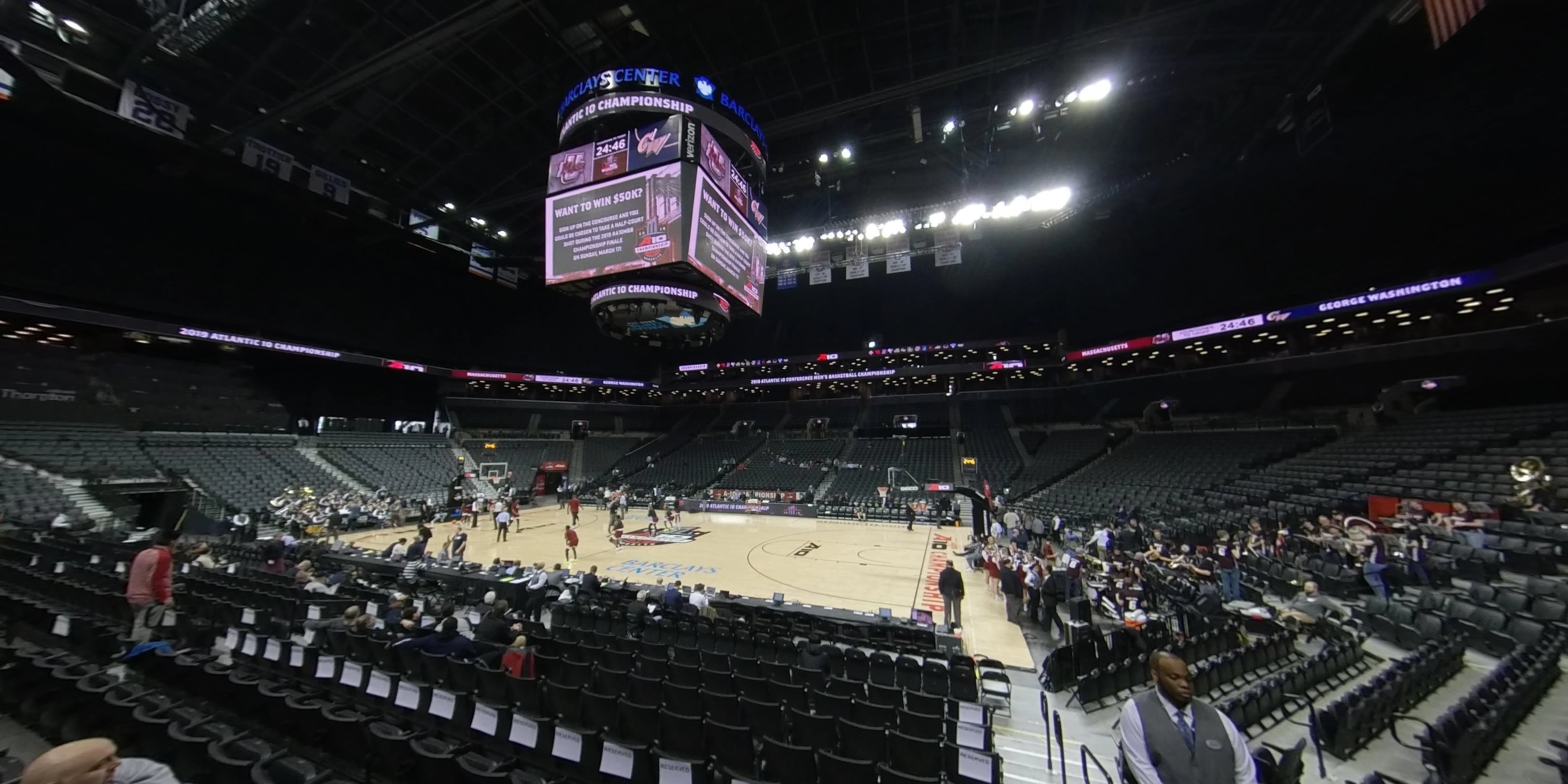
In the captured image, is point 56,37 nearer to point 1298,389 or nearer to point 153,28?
point 153,28

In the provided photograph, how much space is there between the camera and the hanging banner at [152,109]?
13383mm

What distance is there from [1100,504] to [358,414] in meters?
37.9

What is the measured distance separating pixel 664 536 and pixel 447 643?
14704 millimetres

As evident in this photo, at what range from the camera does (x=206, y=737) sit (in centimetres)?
341

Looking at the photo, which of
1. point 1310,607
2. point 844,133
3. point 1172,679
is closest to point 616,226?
point 844,133

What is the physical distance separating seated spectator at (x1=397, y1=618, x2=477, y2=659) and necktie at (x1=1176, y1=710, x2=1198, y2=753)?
655 cm

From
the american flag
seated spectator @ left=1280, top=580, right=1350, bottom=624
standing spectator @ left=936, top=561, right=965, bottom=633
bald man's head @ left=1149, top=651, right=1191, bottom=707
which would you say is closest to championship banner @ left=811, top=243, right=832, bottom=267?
standing spectator @ left=936, top=561, right=965, bottom=633

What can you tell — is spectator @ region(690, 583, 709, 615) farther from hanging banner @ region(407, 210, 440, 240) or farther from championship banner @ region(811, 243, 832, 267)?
hanging banner @ region(407, 210, 440, 240)

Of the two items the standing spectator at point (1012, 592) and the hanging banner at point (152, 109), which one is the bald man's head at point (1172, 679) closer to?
the standing spectator at point (1012, 592)

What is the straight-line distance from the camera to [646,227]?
1239cm

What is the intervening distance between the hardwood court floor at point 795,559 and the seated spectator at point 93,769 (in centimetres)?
886

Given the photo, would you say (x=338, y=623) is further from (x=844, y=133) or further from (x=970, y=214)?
(x=970, y=214)

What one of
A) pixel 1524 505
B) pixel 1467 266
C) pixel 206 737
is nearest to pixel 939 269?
pixel 1467 266

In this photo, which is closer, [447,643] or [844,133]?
[447,643]
